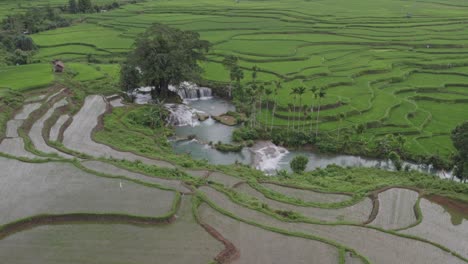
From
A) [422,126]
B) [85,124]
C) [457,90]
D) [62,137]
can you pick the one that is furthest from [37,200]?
[457,90]

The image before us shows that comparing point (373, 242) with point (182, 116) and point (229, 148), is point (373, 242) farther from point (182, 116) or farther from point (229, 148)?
point (182, 116)

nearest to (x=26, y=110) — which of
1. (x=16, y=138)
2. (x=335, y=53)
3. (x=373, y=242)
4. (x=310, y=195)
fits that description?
(x=16, y=138)

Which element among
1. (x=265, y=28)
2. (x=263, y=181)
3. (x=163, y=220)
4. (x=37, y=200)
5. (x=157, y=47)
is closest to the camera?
(x=163, y=220)

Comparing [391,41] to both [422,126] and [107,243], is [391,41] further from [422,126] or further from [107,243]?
[107,243]

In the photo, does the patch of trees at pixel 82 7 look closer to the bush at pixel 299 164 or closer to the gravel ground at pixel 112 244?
the bush at pixel 299 164

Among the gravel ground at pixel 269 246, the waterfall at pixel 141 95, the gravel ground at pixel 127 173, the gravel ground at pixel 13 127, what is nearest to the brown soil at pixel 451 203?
the gravel ground at pixel 269 246

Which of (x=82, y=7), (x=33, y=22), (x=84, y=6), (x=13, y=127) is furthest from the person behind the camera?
(x=84, y=6)
